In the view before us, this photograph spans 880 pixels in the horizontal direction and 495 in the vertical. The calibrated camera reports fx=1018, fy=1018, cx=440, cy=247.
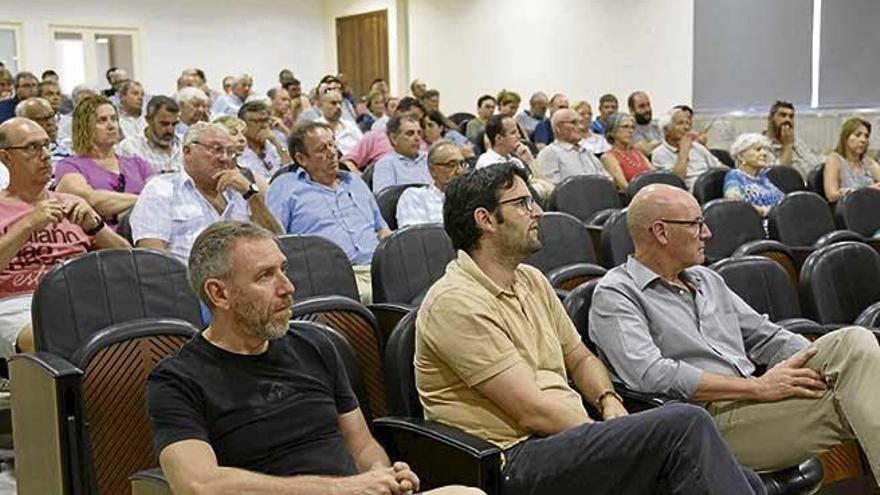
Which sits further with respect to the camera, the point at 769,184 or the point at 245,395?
the point at 769,184

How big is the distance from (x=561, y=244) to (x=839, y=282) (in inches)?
40.6

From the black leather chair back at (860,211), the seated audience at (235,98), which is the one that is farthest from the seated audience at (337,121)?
the black leather chair back at (860,211)

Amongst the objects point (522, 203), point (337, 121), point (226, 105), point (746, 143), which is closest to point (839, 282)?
point (522, 203)

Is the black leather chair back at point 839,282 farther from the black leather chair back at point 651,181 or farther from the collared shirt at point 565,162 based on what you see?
the collared shirt at point 565,162

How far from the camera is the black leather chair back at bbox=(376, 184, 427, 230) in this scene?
Answer: 4789 mm

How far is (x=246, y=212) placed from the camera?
385 cm

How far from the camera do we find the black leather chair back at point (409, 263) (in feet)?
11.4

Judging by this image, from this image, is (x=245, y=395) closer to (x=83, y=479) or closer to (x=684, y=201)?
(x=83, y=479)

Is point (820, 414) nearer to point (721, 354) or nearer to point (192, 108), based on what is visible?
point (721, 354)

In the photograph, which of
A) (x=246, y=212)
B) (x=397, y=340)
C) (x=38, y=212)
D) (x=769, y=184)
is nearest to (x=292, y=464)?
(x=397, y=340)

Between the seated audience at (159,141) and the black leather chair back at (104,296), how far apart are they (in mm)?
2523

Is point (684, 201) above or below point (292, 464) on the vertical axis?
above

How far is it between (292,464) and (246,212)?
1.91 metres

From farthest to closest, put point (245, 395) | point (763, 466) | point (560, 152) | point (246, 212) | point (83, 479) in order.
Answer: point (560, 152) → point (246, 212) → point (763, 466) → point (83, 479) → point (245, 395)
